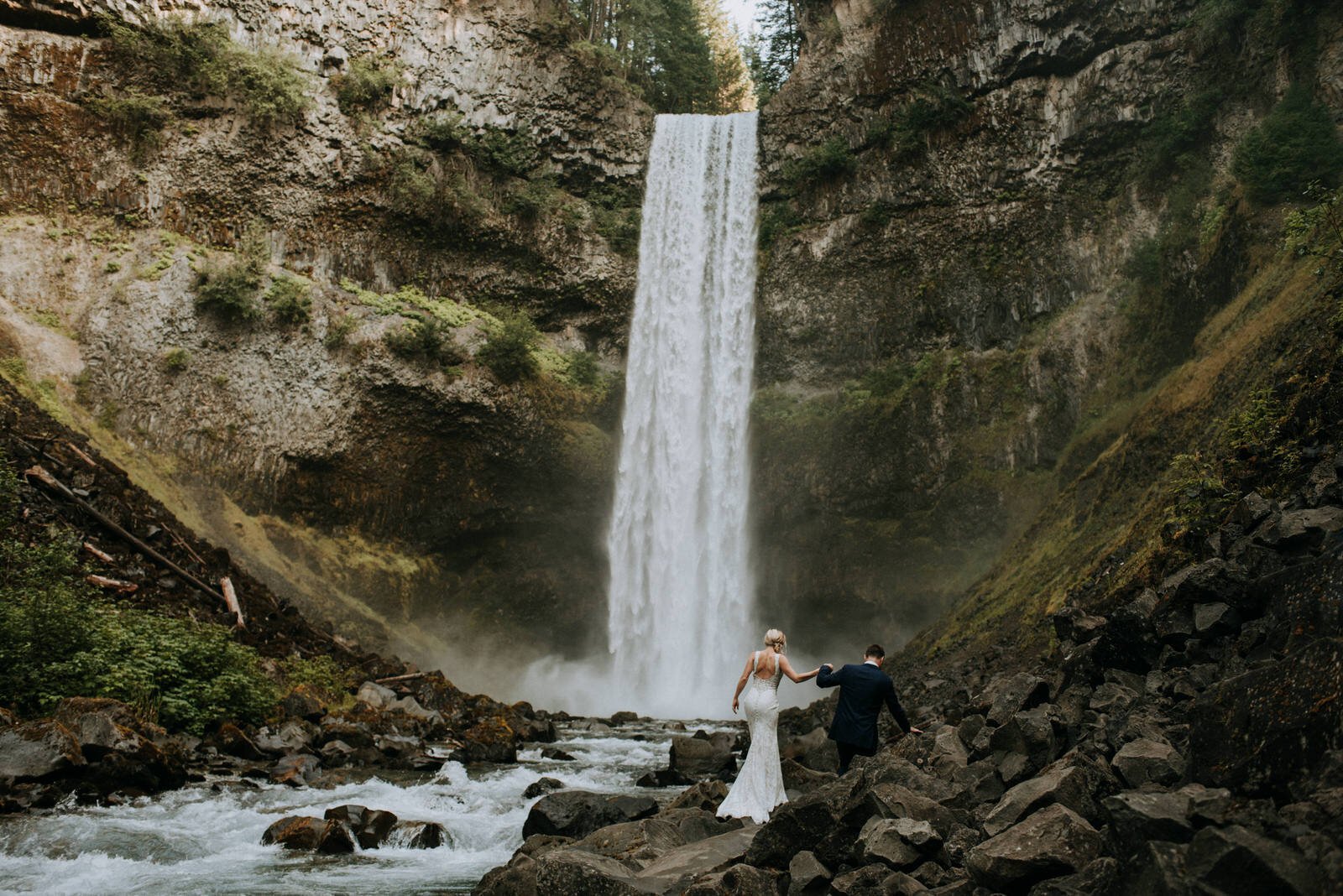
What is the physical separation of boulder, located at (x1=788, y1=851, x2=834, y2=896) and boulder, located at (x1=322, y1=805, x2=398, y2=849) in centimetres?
488

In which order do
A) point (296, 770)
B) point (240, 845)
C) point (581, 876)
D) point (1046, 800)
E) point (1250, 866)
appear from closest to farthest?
point (1250, 866) < point (1046, 800) < point (581, 876) < point (240, 845) < point (296, 770)

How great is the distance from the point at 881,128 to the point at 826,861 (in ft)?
→ 88.4

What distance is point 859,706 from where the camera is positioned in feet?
25.3

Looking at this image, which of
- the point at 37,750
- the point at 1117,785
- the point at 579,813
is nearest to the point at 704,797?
the point at 579,813

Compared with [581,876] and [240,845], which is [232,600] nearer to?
[240,845]

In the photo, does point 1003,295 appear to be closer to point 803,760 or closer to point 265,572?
point 803,760

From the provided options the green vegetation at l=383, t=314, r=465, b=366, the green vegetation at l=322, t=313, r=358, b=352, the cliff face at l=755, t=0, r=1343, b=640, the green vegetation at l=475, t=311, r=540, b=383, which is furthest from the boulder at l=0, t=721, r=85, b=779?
the cliff face at l=755, t=0, r=1343, b=640

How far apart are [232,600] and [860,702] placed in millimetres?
12884

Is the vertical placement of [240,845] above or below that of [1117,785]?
below

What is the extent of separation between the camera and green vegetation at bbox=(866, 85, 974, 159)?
26891 mm

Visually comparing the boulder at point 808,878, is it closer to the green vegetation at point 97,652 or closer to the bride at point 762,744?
the bride at point 762,744

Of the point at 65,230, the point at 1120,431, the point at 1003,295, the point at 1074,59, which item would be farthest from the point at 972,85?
the point at 65,230

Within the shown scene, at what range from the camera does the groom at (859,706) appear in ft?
25.2

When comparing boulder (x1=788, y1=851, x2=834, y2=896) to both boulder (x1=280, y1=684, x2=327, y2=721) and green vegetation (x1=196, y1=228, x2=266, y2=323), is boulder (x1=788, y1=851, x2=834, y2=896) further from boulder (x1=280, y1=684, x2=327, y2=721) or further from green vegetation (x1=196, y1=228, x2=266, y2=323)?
green vegetation (x1=196, y1=228, x2=266, y2=323)
